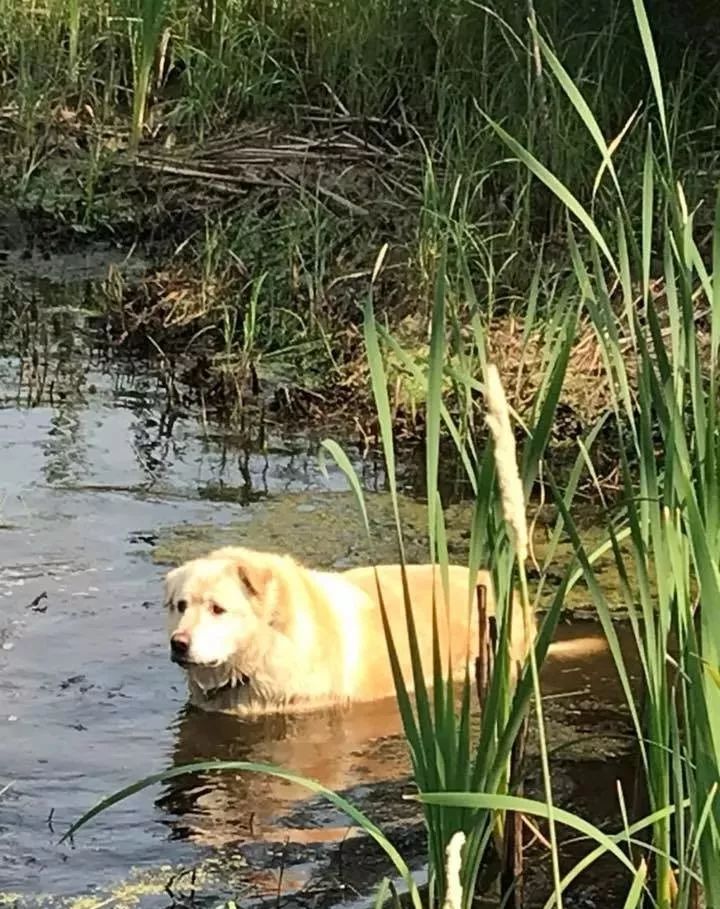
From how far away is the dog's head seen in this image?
500 cm

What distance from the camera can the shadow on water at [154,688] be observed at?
4.11m

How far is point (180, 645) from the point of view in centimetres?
491

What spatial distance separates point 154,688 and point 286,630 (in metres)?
0.43

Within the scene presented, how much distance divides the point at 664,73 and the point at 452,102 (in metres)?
1.13

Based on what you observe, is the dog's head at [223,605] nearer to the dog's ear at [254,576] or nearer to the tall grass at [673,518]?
the dog's ear at [254,576]

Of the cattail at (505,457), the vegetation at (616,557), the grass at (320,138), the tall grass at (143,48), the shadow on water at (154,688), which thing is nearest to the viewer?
the cattail at (505,457)

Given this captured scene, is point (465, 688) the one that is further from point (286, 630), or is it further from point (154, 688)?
point (154, 688)

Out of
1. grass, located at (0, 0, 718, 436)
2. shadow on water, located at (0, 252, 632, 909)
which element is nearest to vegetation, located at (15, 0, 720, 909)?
shadow on water, located at (0, 252, 632, 909)

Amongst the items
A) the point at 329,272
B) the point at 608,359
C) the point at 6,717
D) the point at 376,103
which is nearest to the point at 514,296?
the point at 329,272

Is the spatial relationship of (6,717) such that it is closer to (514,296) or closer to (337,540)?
(337,540)

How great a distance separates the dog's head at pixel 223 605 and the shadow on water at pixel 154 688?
24 centimetres

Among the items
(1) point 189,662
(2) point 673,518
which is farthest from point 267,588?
(2) point 673,518

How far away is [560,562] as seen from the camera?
6.09 meters

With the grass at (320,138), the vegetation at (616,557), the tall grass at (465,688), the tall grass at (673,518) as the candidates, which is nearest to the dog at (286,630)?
the vegetation at (616,557)
